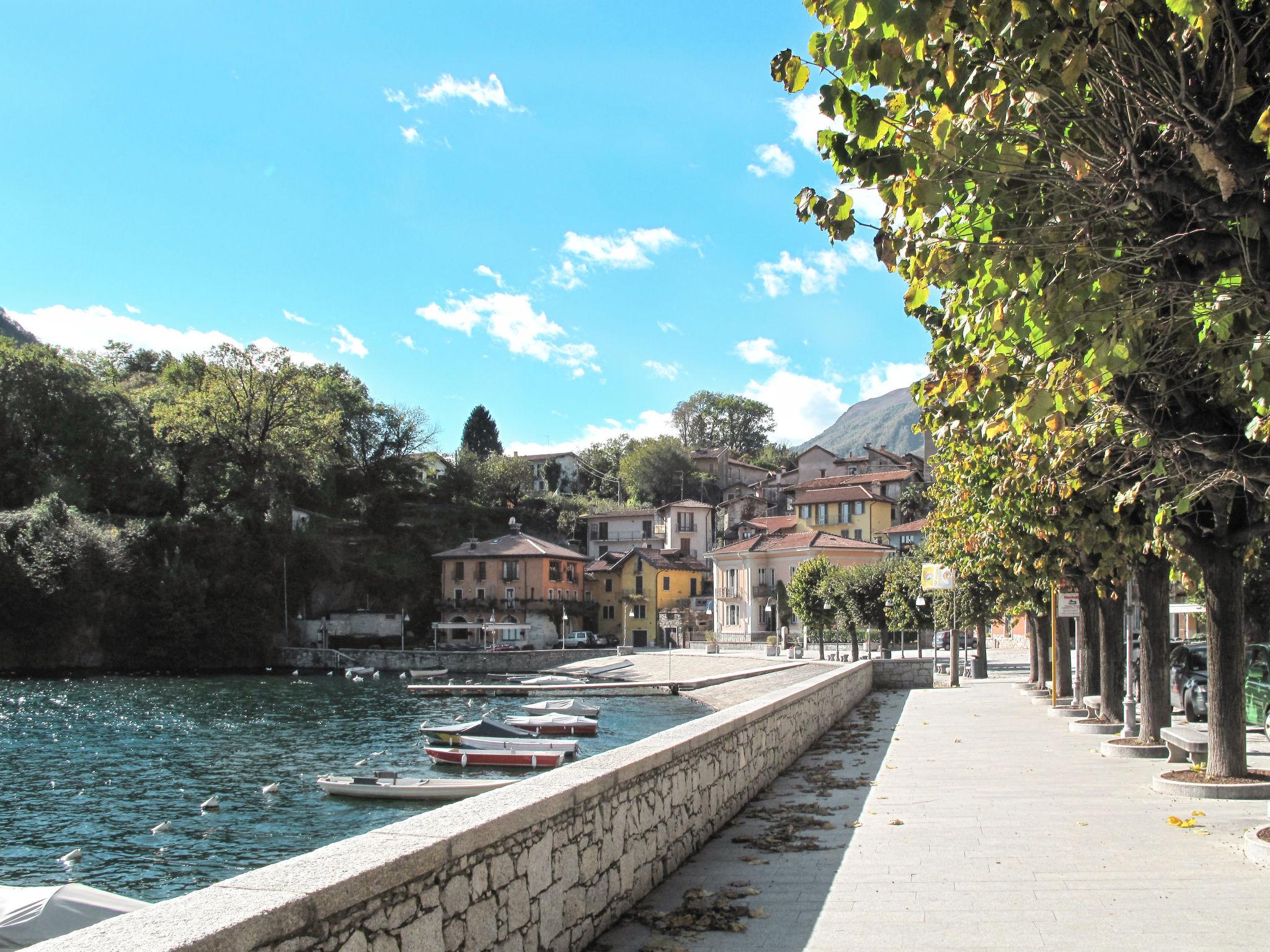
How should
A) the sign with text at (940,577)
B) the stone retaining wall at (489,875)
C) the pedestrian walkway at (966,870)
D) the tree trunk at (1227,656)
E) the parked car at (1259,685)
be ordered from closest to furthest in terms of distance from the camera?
1. the stone retaining wall at (489,875)
2. the pedestrian walkway at (966,870)
3. the tree trunk at (1227,656)
4. the parked car at (1259,685)
5. the sign with text at (940,577)

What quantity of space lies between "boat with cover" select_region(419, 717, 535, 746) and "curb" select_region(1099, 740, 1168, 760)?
18.7 meters

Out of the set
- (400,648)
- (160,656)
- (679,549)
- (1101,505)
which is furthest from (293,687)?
(1101,505)

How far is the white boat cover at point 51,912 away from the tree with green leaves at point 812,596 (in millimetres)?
49212

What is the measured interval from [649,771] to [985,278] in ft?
13.1

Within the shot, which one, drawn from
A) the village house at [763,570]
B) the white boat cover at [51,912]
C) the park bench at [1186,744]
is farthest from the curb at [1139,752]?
the village house at [763,570]

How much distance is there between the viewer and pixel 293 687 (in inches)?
2221

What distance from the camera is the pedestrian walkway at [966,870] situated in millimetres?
6305

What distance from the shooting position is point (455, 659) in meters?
70.8

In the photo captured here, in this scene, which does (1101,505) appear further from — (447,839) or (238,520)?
(238,520)

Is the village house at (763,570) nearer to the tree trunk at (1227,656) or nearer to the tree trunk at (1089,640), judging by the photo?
the tree trunk at (1089,640)

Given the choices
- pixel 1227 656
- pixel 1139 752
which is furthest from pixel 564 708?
pixel 1227 656

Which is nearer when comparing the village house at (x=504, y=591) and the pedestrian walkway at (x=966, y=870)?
the pedestrian walkway at (x=966, y=870)

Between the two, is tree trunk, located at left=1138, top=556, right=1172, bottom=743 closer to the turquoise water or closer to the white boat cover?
the white boat cover

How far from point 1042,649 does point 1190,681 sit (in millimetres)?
9188
